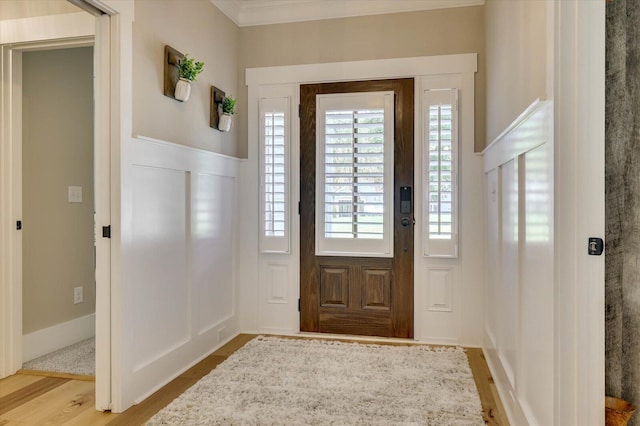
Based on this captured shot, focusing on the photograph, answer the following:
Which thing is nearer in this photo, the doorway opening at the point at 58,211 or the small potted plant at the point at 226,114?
the doorway opening at the point at 58,211

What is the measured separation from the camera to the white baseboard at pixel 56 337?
291 cm

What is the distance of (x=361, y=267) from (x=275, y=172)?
108 cm

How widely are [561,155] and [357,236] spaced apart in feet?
7.01

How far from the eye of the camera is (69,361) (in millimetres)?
2869

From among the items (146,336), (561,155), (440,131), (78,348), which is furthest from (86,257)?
(561,155)

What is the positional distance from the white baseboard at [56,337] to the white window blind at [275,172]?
157 centimetres

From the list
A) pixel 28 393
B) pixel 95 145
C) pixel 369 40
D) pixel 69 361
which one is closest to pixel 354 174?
pixel 369 40

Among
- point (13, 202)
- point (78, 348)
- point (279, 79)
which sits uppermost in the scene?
point (279, 79)

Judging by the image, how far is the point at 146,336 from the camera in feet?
7.75

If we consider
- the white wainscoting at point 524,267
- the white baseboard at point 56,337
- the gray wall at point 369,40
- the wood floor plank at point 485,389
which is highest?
the gray wall at point 369,40

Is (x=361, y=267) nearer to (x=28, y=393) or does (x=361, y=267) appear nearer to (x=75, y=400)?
(x=75, y=400)

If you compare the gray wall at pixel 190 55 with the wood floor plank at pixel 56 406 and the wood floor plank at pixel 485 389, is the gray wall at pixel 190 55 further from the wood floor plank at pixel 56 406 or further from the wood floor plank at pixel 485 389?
the wood floor plank at pixel 485 389

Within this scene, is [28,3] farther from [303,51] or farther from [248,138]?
[303,51]

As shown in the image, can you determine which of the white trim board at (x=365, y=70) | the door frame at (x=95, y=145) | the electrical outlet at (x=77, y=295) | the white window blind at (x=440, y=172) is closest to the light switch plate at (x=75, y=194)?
the door frame at (x=95, y=145)
